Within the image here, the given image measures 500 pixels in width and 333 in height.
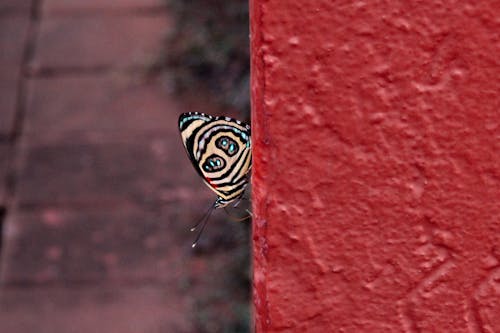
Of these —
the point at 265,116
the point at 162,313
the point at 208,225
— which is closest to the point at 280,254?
the point at 265,116

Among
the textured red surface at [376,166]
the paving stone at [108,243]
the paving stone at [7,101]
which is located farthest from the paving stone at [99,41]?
the textured red surface at [376,166]

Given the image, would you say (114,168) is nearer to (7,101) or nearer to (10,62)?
(7,101)

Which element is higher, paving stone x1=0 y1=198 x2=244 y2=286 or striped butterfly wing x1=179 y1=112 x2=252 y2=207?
striped butterfly wing x1=179 y1=112 x2=252 y2=207

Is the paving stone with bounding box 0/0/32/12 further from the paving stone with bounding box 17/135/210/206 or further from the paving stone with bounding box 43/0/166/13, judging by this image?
the paving stone with bounding box 17/135/210/206

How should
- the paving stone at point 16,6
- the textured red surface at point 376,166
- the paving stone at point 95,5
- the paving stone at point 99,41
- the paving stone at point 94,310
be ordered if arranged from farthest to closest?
the paving stone at point 16,6
the paving stone at point 95,5
the paving stone at point 99,41
the paving stone at point 94,310
the textured red surface at point 376,166

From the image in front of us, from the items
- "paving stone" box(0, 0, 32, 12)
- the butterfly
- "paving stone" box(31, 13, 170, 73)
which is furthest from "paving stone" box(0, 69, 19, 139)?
the butterfly

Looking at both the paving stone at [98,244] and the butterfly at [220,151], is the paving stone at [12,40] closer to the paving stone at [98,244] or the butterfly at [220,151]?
the paving stone at [98,244]

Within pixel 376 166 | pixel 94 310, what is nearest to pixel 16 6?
pixel 94 310
